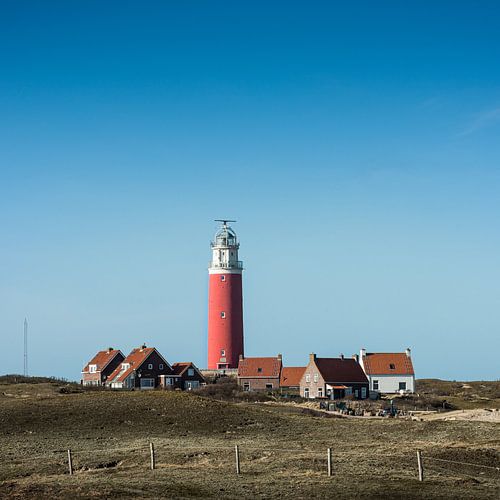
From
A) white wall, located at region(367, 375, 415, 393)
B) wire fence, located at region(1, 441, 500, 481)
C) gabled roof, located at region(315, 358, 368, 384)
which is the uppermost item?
gabled roof, located at region(315, 358, 368, 384)

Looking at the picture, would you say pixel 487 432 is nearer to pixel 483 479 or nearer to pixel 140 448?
pixel 483 479

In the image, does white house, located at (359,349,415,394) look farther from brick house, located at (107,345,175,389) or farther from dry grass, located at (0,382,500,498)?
dry grass, located at (0,382,500,498)

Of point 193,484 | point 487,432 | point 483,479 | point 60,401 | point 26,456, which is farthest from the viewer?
point 60,401

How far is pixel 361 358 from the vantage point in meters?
105

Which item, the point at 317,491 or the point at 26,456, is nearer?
the point at 317,491

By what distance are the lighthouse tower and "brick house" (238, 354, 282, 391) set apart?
78.1 inches

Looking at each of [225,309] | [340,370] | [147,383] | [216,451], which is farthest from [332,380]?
[216,451]

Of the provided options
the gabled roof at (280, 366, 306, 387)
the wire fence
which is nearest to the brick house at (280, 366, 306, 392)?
the gabled roof at (280, 366, 306, 387)

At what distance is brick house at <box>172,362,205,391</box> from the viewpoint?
99688 millimetres

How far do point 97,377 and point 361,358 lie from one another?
98.9ft

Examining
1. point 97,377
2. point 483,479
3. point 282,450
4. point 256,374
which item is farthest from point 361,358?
point 483,479

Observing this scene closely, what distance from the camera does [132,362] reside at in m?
100

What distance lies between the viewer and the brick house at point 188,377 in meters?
99.7

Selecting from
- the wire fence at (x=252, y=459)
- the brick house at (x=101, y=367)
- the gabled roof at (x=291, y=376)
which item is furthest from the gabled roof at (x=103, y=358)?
the wire fence at (x=252, y=459)
